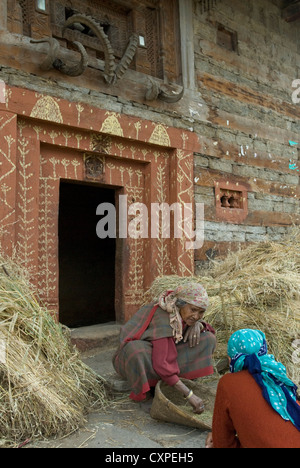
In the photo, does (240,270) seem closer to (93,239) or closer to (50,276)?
(50,276)

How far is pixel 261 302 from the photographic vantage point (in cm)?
362

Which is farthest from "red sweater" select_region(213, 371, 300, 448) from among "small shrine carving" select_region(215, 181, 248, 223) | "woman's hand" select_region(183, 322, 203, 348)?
"small shrine carving" select_region(215, 181, 248, 223)

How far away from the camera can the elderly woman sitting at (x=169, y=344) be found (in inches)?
102

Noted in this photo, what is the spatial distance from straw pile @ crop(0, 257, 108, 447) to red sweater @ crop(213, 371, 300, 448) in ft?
3.25

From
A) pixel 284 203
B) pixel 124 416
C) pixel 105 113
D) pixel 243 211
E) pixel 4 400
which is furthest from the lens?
pixel 284 203

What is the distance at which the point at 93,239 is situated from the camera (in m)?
8.10

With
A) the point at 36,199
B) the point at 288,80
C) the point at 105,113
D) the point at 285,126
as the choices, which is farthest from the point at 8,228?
the point at 288,80

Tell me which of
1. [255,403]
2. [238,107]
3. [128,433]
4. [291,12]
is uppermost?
[291,12]

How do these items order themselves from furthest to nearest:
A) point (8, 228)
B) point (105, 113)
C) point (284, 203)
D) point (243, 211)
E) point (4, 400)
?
point (284, 203), point (243, 211), point (105, 113), point (8, 228), point (4, 400)

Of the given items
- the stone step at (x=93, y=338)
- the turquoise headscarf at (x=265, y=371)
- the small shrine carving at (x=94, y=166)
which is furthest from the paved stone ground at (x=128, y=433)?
the small shrine carving at (x=94, y=166)

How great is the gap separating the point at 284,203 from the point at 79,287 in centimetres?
413

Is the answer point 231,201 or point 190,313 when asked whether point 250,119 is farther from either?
point 190,313

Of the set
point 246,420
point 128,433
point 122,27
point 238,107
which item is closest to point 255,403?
point 246,420

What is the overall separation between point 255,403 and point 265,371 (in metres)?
0.13
